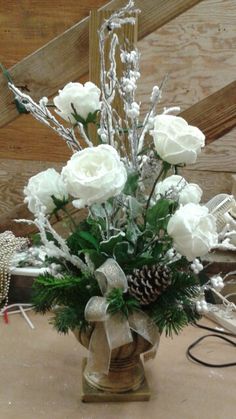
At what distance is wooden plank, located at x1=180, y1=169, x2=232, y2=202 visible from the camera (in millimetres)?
1616

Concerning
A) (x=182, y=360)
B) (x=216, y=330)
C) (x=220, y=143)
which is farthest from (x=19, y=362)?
(x=220, y=143)

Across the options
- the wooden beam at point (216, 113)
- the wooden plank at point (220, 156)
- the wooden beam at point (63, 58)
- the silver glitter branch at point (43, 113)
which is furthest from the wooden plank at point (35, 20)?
the silver glitter branch at point (43, 113)

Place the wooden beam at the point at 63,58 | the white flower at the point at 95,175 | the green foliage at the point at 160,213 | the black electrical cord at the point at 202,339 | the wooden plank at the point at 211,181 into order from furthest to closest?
the wooden plank at the point at 211,181 → the wooden beam at the point at 63,58 → the black electrical cord at the point at 202,339 → the green foliage at the point at 160,213 → the white flower at the point at 95,175

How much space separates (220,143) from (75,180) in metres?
0.90

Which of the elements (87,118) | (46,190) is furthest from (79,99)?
(46,190)

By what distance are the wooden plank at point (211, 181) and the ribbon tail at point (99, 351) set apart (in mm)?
796

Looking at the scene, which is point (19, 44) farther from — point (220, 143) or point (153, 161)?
point (153, 161)

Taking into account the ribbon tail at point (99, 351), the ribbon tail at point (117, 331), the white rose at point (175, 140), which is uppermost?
the white rose at point (175, 140)

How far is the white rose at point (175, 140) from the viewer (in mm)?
816

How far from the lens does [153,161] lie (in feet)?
2.89

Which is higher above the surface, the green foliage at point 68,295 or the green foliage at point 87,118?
the green foliage at point 87,118

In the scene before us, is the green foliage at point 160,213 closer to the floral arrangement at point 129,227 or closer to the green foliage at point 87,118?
the floral arrangement at point 129,227

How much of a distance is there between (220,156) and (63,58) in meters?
0.52

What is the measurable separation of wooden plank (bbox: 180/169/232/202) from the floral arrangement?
27.5 inches
